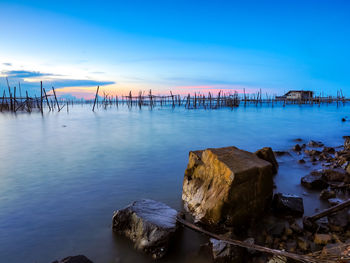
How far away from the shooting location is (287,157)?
9.23m

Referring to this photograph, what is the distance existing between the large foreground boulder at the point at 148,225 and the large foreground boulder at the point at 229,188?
26.3 inches

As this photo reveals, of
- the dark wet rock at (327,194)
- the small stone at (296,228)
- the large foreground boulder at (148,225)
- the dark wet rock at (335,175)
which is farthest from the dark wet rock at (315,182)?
the large foreground boulder at (148,225)

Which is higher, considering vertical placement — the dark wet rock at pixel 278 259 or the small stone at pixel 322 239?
the dark wet rock at pixel 278 259

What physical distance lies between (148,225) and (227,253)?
1251 millimetres

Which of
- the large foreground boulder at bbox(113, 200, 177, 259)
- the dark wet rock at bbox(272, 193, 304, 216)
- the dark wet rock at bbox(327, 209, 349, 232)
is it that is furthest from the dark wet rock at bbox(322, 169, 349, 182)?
the large foreground boulder at bbox(113, 200, 177, 259)

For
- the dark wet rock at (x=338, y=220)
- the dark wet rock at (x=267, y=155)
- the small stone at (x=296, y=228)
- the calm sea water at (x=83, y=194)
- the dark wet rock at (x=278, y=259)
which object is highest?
the dark wet rock at (x=267, y=155)

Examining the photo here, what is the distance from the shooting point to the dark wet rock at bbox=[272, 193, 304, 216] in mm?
4336

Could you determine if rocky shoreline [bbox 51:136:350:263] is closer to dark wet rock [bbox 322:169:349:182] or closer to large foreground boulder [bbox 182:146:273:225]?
large foreground boulder [bbox 182:146:273:225]

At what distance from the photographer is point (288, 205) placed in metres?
4.36

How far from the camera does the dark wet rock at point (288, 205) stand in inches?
171

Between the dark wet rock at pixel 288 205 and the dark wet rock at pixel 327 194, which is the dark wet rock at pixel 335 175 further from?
the dark wet rock at pixel 288 205

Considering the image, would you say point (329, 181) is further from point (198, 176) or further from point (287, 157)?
point (198, 176)

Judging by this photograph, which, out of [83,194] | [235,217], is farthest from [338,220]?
[83,194]

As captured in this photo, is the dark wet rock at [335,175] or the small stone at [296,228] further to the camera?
the dark wet rock at [335,175]
